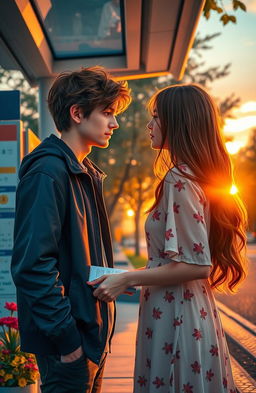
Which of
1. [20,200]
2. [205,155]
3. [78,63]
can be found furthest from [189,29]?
[20,200]

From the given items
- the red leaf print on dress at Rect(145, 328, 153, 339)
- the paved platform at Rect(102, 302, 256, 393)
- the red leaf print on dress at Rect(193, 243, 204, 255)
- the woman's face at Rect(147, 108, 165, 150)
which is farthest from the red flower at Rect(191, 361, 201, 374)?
the paved platform at Rect(102, 302, 256, 393)

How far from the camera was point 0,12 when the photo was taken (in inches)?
169

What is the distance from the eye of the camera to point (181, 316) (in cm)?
240

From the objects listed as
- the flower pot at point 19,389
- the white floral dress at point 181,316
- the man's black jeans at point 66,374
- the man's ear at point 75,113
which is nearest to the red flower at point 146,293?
the white floral dress at point 181,316

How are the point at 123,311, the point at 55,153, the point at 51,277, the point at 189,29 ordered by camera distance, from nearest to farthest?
the point at 51,277, the point at 55,153, the point at 189,29, the point at 123,311

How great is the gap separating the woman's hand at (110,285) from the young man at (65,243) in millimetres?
31

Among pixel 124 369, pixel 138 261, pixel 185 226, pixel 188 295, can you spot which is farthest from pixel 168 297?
pixel 138 261

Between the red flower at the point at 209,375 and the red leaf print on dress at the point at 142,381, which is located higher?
the red flower at the point at 209,375

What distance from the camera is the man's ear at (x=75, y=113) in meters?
2.48

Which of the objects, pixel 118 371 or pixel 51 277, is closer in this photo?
pixel 51 277

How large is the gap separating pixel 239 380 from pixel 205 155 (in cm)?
385

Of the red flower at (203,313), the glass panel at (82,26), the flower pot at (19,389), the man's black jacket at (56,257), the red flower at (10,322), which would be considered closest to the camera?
the man's black jacket at (56,257)

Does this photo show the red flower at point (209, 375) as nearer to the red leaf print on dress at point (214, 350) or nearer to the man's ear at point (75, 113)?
the red leaf print on dress at point (214, 350)

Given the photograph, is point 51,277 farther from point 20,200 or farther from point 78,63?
point 78,63
